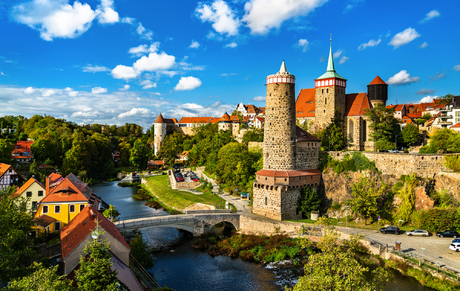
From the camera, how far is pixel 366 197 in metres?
30.6

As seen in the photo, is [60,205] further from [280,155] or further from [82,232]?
[280,155]

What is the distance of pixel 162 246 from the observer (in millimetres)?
30188

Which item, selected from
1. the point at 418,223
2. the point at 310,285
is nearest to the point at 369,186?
the point at 418,223

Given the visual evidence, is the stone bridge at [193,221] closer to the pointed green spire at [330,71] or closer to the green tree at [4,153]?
the pointed green spire at [330,71]

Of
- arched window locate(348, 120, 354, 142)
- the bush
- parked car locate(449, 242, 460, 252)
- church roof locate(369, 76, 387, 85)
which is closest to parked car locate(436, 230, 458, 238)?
the bush

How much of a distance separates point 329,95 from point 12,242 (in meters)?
39.1

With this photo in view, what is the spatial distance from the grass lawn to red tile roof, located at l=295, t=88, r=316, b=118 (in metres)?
18.1

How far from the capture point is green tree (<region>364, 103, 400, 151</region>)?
135ft

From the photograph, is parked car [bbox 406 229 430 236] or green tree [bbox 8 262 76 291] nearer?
green tree [bbox 8 262 76 291]

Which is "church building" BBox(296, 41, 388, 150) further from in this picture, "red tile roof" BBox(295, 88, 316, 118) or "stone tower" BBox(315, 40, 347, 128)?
"red tile roof" BBox(295, 88, 316, 118)

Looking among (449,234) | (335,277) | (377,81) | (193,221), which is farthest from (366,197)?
(377,81)

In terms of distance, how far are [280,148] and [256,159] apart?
47.4 feet

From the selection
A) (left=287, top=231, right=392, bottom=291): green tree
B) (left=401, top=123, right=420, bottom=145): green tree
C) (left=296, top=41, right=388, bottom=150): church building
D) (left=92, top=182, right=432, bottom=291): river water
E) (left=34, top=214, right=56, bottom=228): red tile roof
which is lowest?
(left=92, top=182, right=432, bottom=291): river water

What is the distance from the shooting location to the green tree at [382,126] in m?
41.2
